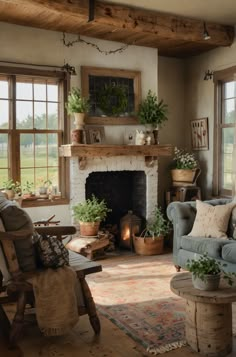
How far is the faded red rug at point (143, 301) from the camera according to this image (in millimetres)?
3080

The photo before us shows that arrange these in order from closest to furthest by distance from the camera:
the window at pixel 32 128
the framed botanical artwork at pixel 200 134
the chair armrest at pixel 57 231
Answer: the chair armrest at pixel 57 231
the window at pixel 32 128
the framed botanical artwork at pixel 200 134

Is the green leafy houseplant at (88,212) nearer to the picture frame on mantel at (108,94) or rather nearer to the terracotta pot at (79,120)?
the terracotta pot at (79,120)

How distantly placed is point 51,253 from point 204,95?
432 centimetres

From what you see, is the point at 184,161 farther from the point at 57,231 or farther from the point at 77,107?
the point at 57,231

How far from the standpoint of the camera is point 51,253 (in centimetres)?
299

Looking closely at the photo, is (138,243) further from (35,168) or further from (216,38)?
(216,38)

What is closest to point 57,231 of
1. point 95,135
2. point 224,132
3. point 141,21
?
point 95,135

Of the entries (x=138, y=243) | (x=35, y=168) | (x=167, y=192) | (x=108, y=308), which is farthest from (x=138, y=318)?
(x=167, y=192)

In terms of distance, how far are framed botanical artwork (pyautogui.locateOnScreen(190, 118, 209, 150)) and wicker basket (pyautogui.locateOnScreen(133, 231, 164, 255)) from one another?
1707 millimetres

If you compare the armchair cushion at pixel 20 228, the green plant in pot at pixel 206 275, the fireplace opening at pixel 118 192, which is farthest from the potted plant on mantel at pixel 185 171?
the armchair cushion at pixel 20 228

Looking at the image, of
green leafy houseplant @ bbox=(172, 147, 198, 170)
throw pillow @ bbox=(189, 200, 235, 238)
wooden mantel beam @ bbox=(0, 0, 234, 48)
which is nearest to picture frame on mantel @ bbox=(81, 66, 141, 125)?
wooden mantel beam @ bbox=(0, 0, 234, 48)

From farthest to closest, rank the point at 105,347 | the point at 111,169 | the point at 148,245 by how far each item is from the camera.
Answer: the point at 111,169
the point at 148,245
the point at 105,347

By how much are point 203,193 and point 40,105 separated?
2869mm

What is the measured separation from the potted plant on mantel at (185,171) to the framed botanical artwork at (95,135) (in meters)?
1.26
